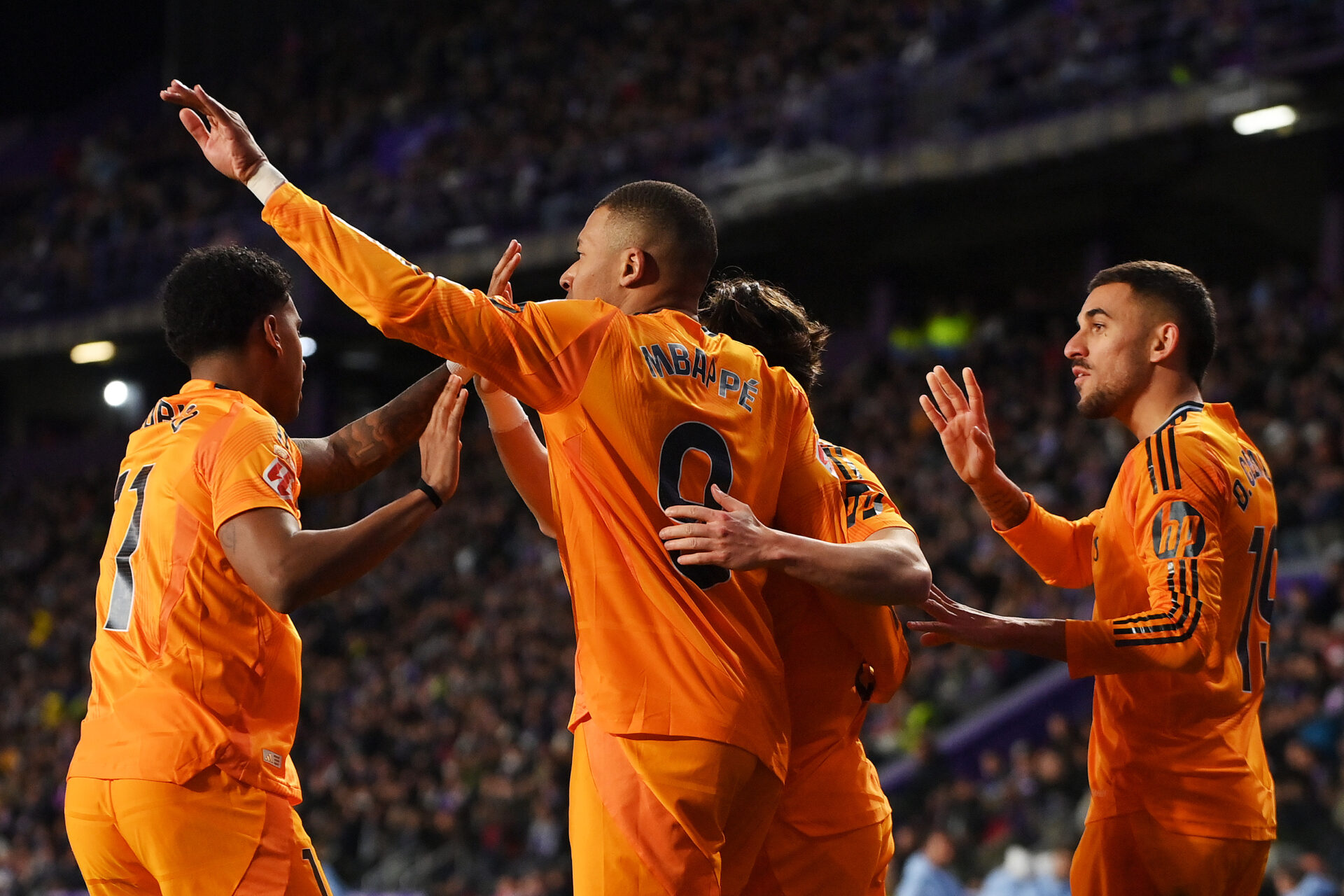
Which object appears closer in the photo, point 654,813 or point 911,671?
point 654,813

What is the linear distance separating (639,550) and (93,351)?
2739 cm

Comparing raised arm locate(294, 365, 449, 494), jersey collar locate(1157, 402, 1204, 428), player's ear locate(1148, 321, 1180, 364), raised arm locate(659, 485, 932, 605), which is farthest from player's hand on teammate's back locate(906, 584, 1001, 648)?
raised arm locate(294, 365, 449, 494)

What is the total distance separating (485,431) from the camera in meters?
24.3

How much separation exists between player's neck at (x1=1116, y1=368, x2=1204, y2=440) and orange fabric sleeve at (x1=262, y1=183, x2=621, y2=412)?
167cm

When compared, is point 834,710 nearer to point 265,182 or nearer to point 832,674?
point 832,674

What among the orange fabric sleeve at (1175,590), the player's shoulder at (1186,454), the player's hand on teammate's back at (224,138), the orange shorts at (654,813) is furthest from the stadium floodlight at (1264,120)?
the orange shorts at (654,813)

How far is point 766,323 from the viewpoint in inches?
137

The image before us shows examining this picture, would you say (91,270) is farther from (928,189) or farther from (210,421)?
(210,421)

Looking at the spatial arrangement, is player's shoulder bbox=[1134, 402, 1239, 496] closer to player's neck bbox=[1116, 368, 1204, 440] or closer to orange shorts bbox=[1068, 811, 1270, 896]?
player's neck bbox=[1116, 368, 1204, 440]

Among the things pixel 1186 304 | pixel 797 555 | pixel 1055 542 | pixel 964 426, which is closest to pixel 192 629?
pixel 797 555

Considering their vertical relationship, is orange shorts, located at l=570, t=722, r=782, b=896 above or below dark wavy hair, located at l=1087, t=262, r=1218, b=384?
below

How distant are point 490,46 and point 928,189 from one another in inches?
458

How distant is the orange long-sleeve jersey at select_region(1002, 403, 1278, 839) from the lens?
10.9 ft

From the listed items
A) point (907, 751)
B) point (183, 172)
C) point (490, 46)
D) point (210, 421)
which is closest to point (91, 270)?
point (183, 172)
